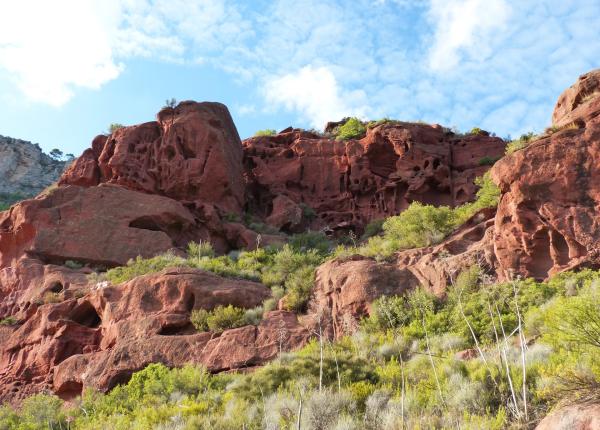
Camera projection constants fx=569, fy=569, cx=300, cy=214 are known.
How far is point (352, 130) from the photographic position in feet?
113

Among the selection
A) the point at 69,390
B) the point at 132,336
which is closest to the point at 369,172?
the point at 132,336

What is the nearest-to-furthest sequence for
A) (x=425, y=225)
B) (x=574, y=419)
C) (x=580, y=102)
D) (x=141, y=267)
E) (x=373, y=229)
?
(x=574, y=419) < (x=580, y=102) < (x=425, y=225) < (x=141, y=267) < (x=373, y=229)

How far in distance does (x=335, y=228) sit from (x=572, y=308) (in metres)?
20.5

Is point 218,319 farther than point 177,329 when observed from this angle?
No

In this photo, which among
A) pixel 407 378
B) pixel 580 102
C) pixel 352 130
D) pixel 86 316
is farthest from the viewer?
pixel 352 130

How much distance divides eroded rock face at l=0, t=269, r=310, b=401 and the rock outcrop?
39.3m

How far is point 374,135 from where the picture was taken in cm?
3044

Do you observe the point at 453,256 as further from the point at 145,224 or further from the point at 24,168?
the point at 24,168

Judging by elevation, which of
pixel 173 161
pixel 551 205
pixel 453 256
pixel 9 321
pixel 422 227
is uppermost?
pixel 173 161

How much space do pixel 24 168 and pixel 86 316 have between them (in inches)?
1787

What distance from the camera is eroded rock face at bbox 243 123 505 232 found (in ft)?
93.1

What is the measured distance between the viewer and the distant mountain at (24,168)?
2085 inches

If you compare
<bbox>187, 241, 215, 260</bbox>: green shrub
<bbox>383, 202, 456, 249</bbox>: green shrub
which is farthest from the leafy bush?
<bbox>187, 241, 215, 260</bbox>: green shrub

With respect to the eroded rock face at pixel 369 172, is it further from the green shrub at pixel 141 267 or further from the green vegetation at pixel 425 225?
the green vegetation at pixel 425 225
